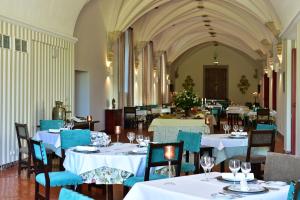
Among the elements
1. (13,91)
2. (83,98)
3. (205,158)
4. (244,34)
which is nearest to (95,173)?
(205,158)

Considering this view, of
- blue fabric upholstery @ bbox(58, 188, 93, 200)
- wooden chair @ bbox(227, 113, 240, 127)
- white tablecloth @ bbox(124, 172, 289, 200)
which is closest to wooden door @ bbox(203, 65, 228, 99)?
wooden chair @ bbox(227, 113, 240, 127)

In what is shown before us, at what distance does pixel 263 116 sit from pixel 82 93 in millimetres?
6789

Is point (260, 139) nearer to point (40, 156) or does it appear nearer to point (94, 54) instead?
point (40, 156)

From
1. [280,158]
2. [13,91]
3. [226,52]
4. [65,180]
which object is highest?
[226,52]

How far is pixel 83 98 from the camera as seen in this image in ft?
50.8

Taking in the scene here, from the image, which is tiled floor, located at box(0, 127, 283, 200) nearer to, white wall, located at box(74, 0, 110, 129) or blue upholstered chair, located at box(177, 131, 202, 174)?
blue upholstered chair, located at box(177, 131, 202, 174)

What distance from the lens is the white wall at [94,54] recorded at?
47.5 feet

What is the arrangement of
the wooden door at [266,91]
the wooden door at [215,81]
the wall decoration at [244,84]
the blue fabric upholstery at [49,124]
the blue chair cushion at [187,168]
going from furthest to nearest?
1. the wooden door at [215,81]
2. the wall decoration at [244,84]
3. the wooden door at [266,91]
4. the blue fabric upholstery at [49,124]
5. the blue chair cushion at [187,168]

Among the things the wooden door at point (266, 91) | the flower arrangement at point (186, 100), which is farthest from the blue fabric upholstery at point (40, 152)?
the wooden door at point (266, 91)

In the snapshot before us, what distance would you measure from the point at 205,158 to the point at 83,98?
1183 cm

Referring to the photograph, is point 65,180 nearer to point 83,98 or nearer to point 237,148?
point 237,148

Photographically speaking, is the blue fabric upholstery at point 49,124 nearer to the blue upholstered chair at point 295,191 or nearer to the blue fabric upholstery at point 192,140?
the blue fabric upholstery at point 192,140

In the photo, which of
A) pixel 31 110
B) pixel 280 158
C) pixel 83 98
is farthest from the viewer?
pixel 83 98

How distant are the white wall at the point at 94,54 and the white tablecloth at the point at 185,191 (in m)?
10.8
